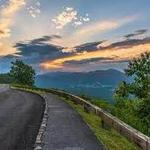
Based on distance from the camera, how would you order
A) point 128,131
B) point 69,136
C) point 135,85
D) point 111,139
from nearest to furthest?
1. point 128,131
2. point 111,139
3. point 69,136
4. point 135,85

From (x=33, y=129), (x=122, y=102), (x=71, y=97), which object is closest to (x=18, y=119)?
(x=33, y=129)

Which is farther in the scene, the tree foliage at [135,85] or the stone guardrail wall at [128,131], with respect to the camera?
the tree foliage at [135,85]

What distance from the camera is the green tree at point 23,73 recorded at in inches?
6339

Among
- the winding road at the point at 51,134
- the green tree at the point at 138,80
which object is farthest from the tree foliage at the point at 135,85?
the winding road at the point at 51,134

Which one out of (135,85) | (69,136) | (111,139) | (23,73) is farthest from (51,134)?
(23,73)

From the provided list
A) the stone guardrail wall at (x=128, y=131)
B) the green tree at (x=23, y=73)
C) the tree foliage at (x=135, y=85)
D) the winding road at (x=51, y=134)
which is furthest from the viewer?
the green tree at (x=23, y=73)

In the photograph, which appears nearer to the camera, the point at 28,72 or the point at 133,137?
the point at 133,137

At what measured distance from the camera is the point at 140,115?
145ft

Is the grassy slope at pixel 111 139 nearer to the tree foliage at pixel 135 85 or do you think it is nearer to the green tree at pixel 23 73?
the tree foliage at pixel 135 85

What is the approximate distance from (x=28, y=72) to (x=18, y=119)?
14052 centimetres

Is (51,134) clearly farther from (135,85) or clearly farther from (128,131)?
(135,85)

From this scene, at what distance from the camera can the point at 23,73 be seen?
162 metres

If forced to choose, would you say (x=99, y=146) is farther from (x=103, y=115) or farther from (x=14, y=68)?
(x=14, y=68)

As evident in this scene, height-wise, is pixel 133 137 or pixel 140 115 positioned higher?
pixel 133 137
